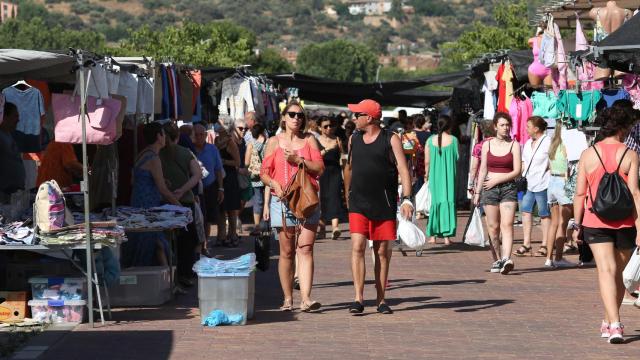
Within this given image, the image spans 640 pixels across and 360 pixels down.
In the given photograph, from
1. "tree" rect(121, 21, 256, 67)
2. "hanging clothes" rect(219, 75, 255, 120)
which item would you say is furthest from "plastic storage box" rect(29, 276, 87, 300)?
"tree" rect(121, 21, 256, 67)

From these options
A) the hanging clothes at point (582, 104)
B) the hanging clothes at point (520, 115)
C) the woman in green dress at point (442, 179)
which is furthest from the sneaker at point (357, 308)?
the hanging clothes at point (520, 115)

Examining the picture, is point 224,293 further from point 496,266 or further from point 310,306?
point 496,266

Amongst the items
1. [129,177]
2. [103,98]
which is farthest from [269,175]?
[129,177]

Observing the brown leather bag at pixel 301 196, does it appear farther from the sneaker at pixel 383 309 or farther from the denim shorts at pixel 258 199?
the denim shorts at pixel 258 199

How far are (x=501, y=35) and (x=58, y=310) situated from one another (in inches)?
2354

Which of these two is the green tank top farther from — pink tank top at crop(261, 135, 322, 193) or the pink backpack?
the pink backpack

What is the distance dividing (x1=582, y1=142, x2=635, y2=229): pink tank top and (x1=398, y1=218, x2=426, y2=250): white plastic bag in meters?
6.02

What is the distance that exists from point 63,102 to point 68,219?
1.07 m

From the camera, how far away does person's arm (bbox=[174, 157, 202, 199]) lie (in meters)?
13.7

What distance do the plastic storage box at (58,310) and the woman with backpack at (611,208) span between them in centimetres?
415

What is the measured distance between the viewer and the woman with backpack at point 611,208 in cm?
988

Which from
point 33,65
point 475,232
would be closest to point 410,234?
point 475,232

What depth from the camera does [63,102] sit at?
37.9 feet

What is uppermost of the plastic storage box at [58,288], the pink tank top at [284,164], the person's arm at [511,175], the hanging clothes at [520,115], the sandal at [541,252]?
the hanging clothes at [520,115]
